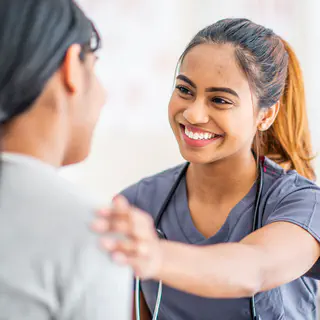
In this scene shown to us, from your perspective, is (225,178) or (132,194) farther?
(132,194)

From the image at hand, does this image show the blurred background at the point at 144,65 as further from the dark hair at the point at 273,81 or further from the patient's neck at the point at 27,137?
the patient's neck at the point at 27,137

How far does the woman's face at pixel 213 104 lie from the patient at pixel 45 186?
503 millimetres

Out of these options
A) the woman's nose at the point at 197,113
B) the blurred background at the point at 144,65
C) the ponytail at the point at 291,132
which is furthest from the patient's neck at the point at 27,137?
the blurred background at the point at 144,65

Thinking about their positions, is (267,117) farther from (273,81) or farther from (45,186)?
(45,186)

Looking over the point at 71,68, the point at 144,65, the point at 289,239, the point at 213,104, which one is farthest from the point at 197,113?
the point at 144,65

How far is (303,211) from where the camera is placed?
1.19 m

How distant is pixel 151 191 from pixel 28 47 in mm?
794

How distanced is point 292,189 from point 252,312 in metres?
0.28

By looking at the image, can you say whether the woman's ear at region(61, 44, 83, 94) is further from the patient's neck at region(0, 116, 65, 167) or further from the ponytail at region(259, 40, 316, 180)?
the ponytail at region(259, 40, 316, 180)

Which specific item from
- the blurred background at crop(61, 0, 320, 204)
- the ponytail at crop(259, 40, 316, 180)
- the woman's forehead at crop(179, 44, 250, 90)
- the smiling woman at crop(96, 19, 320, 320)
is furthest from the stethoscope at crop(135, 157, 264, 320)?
the blurred background at crop(61, 0, 320, 204)

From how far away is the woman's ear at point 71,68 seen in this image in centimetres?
74

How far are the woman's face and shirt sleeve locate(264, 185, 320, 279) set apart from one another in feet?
0.53

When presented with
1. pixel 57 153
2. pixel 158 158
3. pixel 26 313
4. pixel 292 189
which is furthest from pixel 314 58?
pixel 26 313

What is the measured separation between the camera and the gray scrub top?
122cm
